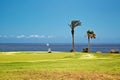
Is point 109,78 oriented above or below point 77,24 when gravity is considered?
below

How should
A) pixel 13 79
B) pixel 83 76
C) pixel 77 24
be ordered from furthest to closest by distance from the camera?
1. pixel 77 24
2. pixel 83 76
3. pixel 13 79

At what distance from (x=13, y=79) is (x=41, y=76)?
2427mm

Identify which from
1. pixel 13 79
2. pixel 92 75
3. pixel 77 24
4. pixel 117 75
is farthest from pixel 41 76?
pixel 77 24

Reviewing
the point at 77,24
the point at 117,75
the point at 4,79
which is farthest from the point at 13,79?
the point at 77,24

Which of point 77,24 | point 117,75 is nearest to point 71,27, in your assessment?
point 77,24

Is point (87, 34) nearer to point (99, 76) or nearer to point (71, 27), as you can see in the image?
point (71, 27)

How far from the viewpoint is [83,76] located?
68.1ft

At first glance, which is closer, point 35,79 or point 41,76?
point 35,79

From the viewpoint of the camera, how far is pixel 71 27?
3578 inches

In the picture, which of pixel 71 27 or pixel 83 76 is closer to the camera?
pixel 83 76

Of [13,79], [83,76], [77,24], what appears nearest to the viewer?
[13,79]

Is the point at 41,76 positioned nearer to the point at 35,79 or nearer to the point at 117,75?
the point at 35,79

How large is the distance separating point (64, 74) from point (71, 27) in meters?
69.7

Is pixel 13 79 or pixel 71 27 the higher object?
pixel 71 27
